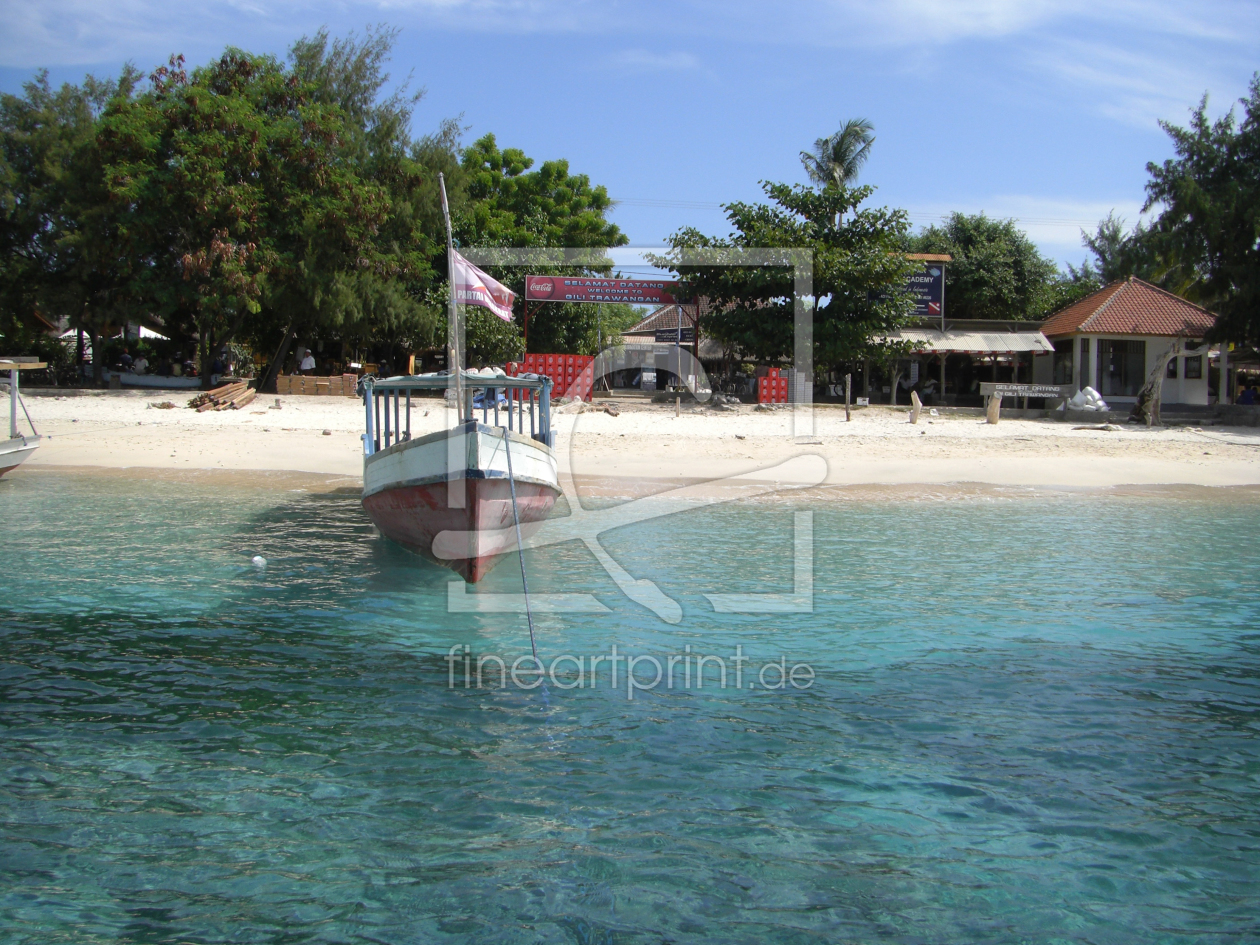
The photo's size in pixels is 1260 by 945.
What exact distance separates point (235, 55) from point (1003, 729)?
30.2 meters

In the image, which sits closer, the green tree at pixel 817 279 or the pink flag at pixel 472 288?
the pink flag at pixel 472 288

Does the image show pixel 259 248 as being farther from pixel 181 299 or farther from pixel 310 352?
pixel 310 352

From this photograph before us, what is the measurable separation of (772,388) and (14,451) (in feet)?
62.2

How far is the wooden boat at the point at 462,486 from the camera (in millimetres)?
9688

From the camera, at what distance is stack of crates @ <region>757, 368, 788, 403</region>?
28094mm

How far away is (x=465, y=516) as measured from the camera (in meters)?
9.82

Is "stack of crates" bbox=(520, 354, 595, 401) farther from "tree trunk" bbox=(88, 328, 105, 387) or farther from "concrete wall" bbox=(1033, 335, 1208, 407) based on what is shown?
"concrete wall" bbox=(1033, 335, 1208, 407)

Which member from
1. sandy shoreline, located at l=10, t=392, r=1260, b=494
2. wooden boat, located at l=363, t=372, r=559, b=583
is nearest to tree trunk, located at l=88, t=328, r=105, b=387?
sandy shoreline, located at l=10, t=392, r=1260, b=494

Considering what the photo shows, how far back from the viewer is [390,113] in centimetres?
3206

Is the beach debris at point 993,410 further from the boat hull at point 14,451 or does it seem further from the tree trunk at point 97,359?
the tree trunk at point 97,359

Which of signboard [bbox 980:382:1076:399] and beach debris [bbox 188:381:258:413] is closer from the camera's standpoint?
beach debris [bbox 188:381:258:413]

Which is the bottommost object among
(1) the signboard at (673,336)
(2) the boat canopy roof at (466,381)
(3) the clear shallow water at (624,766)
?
(3) the clear shallow water at (624,766)

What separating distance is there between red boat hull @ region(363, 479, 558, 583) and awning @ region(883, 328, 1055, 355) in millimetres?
23171

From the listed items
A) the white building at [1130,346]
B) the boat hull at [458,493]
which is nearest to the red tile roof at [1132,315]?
the white building at [1130,346]
